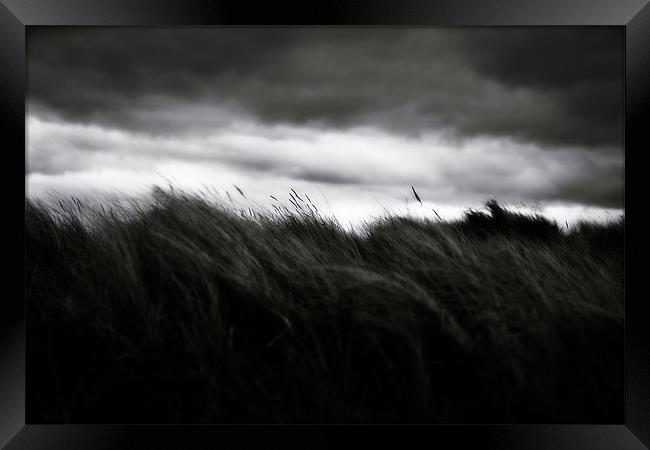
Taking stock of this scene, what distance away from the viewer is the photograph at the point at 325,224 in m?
1.63

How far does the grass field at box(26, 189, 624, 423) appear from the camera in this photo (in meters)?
1.62

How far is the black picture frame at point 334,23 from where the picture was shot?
1.63 meters

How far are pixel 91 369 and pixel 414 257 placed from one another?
4.79 ft

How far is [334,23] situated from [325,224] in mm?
898

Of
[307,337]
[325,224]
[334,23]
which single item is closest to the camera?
[307,337]

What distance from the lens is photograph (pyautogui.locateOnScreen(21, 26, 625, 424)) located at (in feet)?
5.36

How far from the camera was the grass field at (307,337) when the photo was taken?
1.62 m

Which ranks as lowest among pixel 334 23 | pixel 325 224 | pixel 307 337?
pixel 307 337

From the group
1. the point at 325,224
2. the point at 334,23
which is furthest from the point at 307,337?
the point at 334,23

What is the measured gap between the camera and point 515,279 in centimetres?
179

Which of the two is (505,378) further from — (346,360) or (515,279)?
(346,360)

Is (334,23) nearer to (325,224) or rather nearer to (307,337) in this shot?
(325,224)

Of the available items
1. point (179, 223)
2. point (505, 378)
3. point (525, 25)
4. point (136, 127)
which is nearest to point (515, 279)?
point (505, 378)

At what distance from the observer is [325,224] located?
76.9 inches
